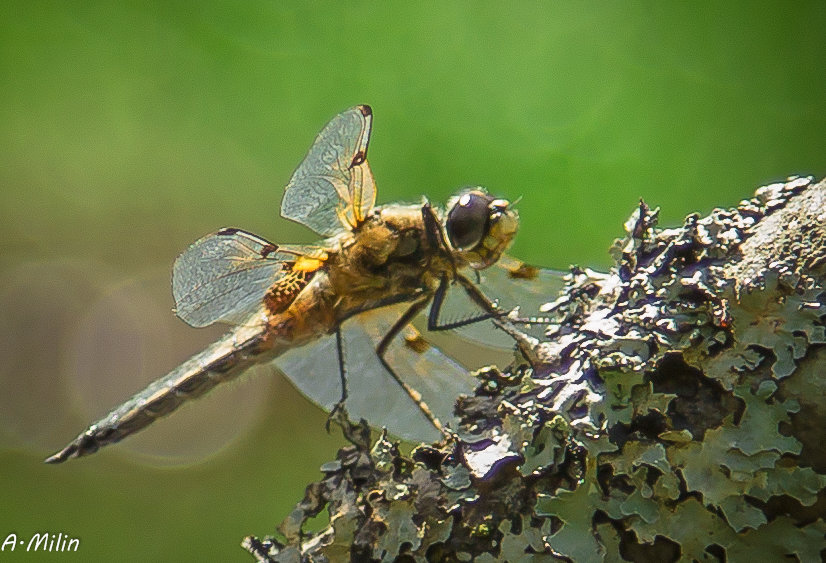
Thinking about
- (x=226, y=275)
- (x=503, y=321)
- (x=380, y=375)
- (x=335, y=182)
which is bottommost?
(x=503, y=321)

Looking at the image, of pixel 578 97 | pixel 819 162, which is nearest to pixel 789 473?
pixel 819 162

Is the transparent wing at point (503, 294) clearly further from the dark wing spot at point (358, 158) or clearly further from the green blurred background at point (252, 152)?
the green blurred background at point (252, 152)

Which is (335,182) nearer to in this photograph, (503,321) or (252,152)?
(503,321)

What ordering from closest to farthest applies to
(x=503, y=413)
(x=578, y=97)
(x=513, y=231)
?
(x=503, y=413)
(x=513, y=231)
(x=578, y=97)

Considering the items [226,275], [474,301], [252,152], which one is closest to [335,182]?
[226,275]

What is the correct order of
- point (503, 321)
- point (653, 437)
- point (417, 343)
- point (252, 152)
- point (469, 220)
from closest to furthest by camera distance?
1. point (653, 437)
2. point (503, 321)
3. point (469, 220)
4. point (417, 343)
5. point (252, 152)

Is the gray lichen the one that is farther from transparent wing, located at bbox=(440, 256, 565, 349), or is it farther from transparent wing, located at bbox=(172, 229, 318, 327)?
transparent wing, located at bbox=(172, 229, 318, 327)

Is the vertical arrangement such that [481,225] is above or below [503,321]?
above

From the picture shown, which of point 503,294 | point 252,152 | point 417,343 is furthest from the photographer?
point 252,152

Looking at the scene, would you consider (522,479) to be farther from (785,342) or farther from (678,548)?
(785,342)
